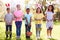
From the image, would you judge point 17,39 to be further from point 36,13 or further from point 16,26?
point 36,13

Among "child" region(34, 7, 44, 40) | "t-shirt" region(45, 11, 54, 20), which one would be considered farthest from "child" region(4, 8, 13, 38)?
"t-shirt" region(45, 11, 54, 20)

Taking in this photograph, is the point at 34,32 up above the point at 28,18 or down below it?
below

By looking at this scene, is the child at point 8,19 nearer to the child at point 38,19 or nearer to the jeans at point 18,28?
the jeans at point 18,28

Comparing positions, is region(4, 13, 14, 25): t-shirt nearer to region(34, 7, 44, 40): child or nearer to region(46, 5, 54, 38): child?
region(34, 7, 44, 40): child

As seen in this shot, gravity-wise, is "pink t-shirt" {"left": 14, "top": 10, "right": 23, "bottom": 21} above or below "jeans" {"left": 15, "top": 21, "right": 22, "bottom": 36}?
above

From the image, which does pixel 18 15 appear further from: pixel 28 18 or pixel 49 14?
pixel 49 14

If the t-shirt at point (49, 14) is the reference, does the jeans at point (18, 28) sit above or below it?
below

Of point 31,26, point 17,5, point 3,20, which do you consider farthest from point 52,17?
point 3,20

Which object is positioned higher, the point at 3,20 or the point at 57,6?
the point at 57,6

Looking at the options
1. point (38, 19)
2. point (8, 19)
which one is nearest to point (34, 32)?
point (38, 19)

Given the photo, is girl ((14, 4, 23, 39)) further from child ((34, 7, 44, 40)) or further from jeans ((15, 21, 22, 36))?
child ((34, 7, 44, 40))

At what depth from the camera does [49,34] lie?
5.52 feet

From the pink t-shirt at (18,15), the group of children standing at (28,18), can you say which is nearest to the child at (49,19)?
the group of children standing at (28,18)

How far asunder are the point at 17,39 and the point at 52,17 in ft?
1.29
